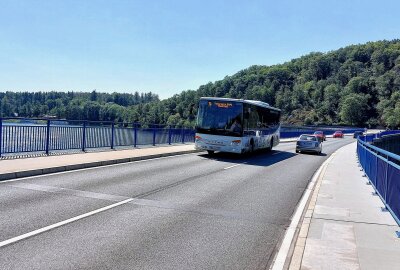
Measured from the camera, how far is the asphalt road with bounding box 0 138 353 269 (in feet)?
18.3

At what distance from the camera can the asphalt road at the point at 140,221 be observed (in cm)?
557

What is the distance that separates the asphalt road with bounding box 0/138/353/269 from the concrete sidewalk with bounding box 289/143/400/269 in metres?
0.53

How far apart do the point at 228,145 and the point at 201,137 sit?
5.18 feet

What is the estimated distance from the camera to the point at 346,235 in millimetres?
7062

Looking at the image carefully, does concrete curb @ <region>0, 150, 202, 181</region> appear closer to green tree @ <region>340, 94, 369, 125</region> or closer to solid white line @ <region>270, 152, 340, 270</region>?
solid white line @ <region>270, 152, 340, 270</region>

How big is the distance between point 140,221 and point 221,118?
49.9ft

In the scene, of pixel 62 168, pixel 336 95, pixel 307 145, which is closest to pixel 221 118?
pixel 62 168

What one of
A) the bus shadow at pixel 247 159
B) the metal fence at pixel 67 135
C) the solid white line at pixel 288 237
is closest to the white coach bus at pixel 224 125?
the bus shadow at pixel 247 159

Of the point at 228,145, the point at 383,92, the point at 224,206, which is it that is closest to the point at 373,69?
the point at 383,92

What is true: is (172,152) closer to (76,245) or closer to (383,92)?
(76,245)

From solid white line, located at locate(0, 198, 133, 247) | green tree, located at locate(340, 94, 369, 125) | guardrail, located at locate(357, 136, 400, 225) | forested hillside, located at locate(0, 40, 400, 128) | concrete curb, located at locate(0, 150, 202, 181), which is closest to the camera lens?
solid white line, located at locate(0, 198, 133, 247)

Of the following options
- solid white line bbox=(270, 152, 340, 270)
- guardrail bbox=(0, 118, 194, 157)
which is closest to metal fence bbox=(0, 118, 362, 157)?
guardrail bbox=(0, 118, 194, 157)

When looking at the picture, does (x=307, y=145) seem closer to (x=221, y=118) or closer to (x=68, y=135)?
(x=221, y=118)

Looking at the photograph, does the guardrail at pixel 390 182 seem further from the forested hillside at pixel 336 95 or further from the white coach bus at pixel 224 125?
the forested hillside at pixel 336 95
